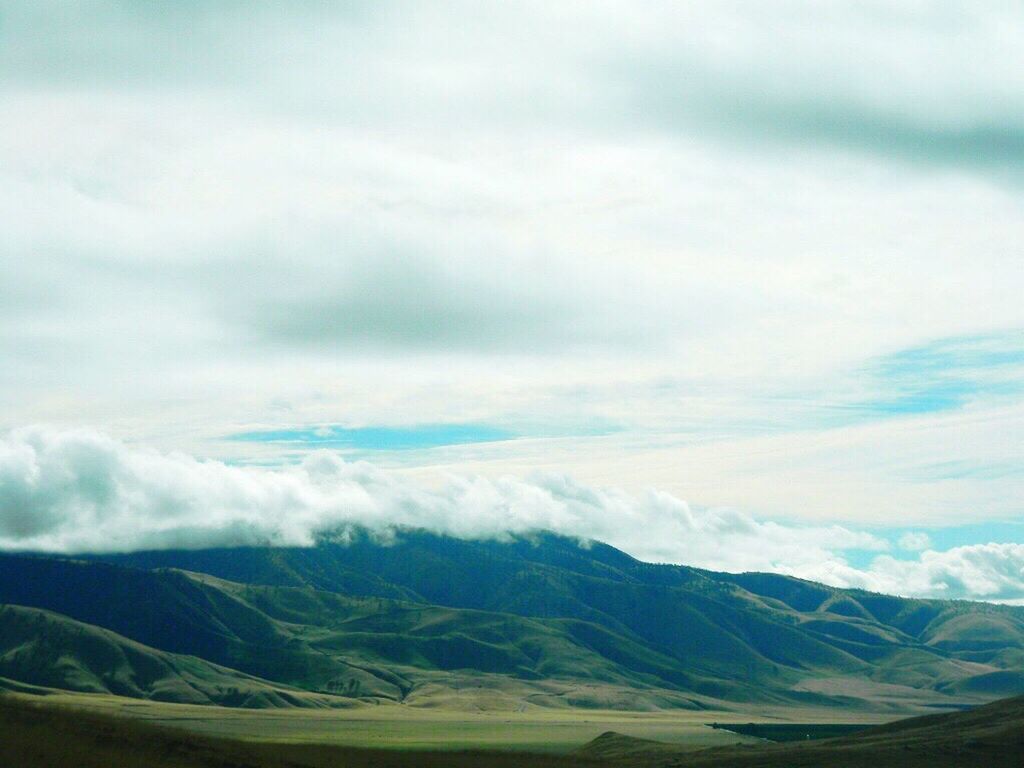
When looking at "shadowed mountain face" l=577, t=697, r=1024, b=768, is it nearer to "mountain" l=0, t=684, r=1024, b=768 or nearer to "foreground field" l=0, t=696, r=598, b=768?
"mountain" l=0, t=684, r=1024, b=768

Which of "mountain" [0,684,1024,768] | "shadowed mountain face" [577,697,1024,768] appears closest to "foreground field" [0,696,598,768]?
"mountain" [0,684,1024,768]

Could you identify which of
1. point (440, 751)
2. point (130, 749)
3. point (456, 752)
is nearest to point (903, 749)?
point (456, 752)

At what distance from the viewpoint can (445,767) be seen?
245ft

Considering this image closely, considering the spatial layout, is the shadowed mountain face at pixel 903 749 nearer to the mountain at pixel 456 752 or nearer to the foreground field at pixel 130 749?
the mountain at pixel 456 752

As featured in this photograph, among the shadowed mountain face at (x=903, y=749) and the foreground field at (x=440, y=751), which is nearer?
the foreground field at (x=440, y=751)

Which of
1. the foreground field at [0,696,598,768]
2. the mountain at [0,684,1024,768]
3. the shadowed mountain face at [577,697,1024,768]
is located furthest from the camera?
the shadowed mountain face at [577,697,1024,768]

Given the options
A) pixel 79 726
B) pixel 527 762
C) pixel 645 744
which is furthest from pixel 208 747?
pixel 645 744

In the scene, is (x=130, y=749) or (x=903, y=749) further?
→ (x=903, y=749)

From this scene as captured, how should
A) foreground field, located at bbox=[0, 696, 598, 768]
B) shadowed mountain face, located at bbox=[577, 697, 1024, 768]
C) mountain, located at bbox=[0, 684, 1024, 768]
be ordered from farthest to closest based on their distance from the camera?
shadowed mountain face, located at bbox=[577, 697, 1024, 768] → mountain, located at bbox=[0, 684, 1024, 768] → foreground field, located at bbox=[0, 696, 598, 768]

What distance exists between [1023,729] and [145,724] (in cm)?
8538

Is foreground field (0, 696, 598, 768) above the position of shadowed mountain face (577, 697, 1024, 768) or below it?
above

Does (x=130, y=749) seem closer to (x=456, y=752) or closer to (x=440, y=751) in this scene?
(x=440, y=751)

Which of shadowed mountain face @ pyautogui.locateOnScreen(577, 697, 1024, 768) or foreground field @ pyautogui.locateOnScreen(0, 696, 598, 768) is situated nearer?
foreground field @ pyautogui.locateOnScreen(0, 696, 598, 768)

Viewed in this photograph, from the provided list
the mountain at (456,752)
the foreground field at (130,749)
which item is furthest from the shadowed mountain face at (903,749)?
the foreground field at (130,749)
